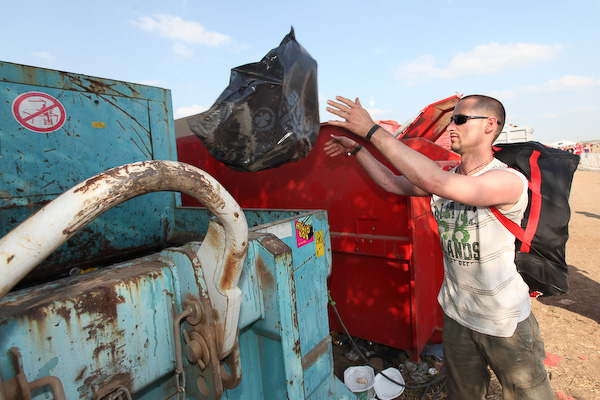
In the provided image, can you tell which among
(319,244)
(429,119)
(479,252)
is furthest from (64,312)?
(429,119)

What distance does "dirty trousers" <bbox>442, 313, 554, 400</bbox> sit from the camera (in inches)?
61.2

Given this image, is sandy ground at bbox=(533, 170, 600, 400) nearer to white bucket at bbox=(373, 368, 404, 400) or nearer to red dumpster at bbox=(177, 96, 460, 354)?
red dumpster at bbox=(177, 96, 460, 354)

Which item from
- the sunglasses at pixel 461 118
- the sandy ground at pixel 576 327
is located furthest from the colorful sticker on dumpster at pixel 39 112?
the sandy ground at pixel 576 327

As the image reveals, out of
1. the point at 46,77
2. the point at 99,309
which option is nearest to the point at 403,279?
the point at 99,309

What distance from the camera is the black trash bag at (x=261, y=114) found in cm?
201

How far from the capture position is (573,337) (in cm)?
310

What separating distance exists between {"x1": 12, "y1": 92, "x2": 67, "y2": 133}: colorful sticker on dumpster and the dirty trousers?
2.70 metres

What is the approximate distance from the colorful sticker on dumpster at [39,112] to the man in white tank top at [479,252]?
1734 millimetres

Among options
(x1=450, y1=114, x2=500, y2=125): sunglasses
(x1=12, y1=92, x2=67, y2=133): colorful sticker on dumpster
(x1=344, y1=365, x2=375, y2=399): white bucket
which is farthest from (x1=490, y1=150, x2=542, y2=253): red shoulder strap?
(x1=12, y1=92, x2=67, y2=133): colorful sticker on dumpster

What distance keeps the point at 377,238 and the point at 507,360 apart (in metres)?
1.21

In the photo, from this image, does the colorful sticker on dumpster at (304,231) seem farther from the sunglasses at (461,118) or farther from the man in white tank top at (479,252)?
the sunglasses at (461,118)

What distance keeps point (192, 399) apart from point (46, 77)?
210cm

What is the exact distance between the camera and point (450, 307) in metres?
1.81

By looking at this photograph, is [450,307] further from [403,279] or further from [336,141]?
[336,141]
